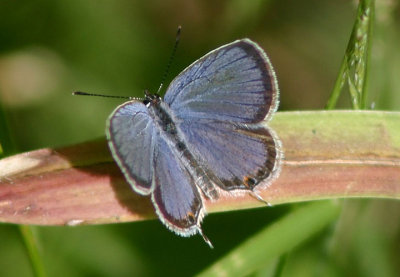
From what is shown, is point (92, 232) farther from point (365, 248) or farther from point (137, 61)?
point (365, 248)

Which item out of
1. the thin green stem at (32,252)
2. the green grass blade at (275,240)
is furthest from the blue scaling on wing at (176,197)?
the thin green stem at (32,252)

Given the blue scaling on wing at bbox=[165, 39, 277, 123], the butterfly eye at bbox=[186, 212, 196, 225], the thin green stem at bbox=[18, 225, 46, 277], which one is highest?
the blue scaling on wing at bbox=[165, 39, 277, 123]

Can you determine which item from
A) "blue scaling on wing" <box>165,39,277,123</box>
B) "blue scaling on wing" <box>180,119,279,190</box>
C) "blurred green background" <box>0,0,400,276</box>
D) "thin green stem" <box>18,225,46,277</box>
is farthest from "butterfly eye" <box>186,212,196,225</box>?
"blurred green background" <box>0,0,400,276</box>

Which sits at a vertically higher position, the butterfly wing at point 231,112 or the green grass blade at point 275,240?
the butterfly wing at point 231,112

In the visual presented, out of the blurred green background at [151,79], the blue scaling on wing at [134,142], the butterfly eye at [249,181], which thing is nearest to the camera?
the blue scaling on wing at [134,142]

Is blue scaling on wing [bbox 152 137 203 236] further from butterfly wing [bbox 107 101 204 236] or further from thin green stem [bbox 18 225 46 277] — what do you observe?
thin green stem [bbox 18 225 46 277]

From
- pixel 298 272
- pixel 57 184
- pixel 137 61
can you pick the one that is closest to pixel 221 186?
pixel 57 184

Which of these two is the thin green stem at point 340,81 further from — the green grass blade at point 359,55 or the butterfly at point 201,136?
the butterfly at point 201,136
